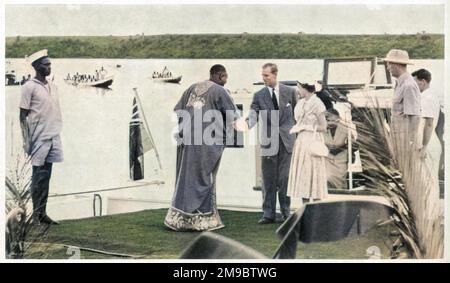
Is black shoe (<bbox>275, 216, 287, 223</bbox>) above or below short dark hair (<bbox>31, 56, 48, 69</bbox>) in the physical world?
below

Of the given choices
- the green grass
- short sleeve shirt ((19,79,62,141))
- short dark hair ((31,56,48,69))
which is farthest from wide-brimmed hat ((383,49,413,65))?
short dark hair ((31,56,48,69))

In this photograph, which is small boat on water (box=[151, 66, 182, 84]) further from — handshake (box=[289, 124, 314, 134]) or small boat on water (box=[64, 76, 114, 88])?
handshake (box=[289, 124, 314, 134])

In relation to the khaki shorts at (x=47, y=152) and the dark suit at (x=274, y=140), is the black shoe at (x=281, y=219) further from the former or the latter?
the khaki shorts at (x=47, y=152)

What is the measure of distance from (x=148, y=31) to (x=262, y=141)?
1569mm

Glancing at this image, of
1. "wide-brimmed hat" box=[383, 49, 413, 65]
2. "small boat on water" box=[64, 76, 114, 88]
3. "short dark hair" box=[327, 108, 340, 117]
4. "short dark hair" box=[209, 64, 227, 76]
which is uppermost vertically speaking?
"wide-brimmed hat" box=[383, 49, 413, 65]

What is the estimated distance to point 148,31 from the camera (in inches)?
255

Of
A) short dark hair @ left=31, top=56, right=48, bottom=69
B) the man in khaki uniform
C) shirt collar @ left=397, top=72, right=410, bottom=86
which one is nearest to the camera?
the man in khaki uniform

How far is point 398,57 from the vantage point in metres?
6.44

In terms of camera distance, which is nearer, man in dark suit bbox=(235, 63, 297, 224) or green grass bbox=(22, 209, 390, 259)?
green grass bbox=(22, 209, 390, 259)

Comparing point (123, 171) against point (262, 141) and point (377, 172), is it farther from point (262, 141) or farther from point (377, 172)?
point (377, 172)

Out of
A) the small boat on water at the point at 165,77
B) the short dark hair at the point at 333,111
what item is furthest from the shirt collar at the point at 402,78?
the small boat on water at the point at 165,77

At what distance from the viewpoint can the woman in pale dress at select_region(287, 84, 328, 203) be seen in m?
6.47

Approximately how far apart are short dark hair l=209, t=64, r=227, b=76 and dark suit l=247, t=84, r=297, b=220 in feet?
1.36

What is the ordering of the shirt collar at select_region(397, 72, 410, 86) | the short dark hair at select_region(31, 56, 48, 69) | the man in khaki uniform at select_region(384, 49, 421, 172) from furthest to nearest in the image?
the short dark hair at select_region(31, 56, 48, 69), the shirt collar at select_region(397, 72, 410, 86), the man in khaki uniform at select_region(384, 49, 421, 172)
